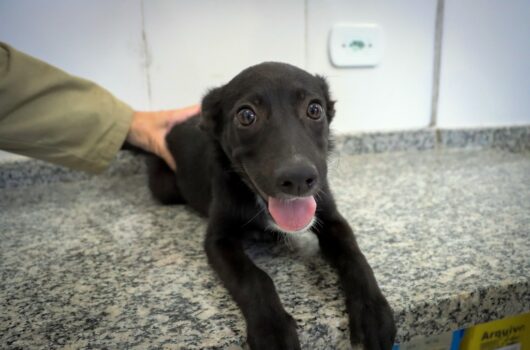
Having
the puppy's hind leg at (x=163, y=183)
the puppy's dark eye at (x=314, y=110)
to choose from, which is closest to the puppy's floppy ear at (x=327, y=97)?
the puppy's dark eye at (x=314, y=110)

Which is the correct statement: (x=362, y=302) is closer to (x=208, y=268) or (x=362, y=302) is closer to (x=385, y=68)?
(x=208, y=268)

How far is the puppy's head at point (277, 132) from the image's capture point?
82 centimetres

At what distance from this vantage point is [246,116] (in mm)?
1001

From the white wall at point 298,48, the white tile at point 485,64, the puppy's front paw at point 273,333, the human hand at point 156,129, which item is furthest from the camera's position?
the white tile at point 485,64

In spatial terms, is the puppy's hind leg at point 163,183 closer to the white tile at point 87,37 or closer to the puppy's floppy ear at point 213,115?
the white tile at point 87,37

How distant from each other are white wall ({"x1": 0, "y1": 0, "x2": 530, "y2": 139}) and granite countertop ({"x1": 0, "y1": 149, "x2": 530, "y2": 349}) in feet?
1.66

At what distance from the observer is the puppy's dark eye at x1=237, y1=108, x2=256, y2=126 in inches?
39.1

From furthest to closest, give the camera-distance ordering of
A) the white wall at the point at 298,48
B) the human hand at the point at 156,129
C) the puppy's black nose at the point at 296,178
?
the white wall at the point at 298,48 → the human hand at the point at 156,129 → the puppy's black nose at the point at 296,178

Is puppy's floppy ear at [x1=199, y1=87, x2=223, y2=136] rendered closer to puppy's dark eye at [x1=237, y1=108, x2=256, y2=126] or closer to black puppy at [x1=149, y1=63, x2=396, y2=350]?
black puppy at [x1=149, y1=63, x2=396, y2=350]

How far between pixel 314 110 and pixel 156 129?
0.69 metres

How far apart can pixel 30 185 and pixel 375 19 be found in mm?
1601

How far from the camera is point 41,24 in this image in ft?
5.01

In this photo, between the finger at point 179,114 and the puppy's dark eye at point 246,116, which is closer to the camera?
the puppy's dark eye at point 246,116

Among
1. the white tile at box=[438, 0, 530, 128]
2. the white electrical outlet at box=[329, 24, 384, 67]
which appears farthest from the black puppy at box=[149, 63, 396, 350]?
the white tile at box=[438, 0, 530, 128]
